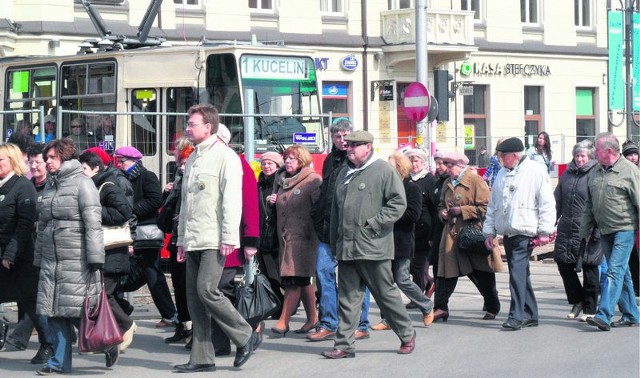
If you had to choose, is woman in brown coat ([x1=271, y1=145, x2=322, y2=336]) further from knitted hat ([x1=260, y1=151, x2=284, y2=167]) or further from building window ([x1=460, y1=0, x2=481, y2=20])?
building window ([x1=460, y1=0, x2=481, y2=20])

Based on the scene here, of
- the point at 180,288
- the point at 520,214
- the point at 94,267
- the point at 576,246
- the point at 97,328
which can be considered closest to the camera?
the point at 97,328

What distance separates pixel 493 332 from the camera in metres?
11.8

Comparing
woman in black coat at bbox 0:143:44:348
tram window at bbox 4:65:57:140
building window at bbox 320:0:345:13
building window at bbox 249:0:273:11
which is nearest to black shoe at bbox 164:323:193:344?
woman in black coat at bbox 0:143:44:348

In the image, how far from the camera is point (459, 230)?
40.8 feet

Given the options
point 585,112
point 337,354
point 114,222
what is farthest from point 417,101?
point 585,112

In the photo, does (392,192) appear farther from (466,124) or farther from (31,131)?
(466,124)

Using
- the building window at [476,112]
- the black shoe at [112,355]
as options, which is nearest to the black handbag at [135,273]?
the black shoe at [112,355]

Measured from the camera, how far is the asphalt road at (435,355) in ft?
31.9

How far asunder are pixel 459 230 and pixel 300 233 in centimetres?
177

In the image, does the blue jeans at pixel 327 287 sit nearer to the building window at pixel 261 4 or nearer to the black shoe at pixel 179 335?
the black shoe at pixel 179 335

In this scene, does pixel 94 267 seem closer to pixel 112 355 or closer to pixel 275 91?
pixel 112 355

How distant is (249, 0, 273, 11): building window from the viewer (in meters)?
34.8

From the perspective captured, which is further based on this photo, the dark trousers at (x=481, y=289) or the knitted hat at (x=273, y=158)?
the dark trousers at (x=481, y=289)

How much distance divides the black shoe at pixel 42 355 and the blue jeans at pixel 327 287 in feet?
8.24
